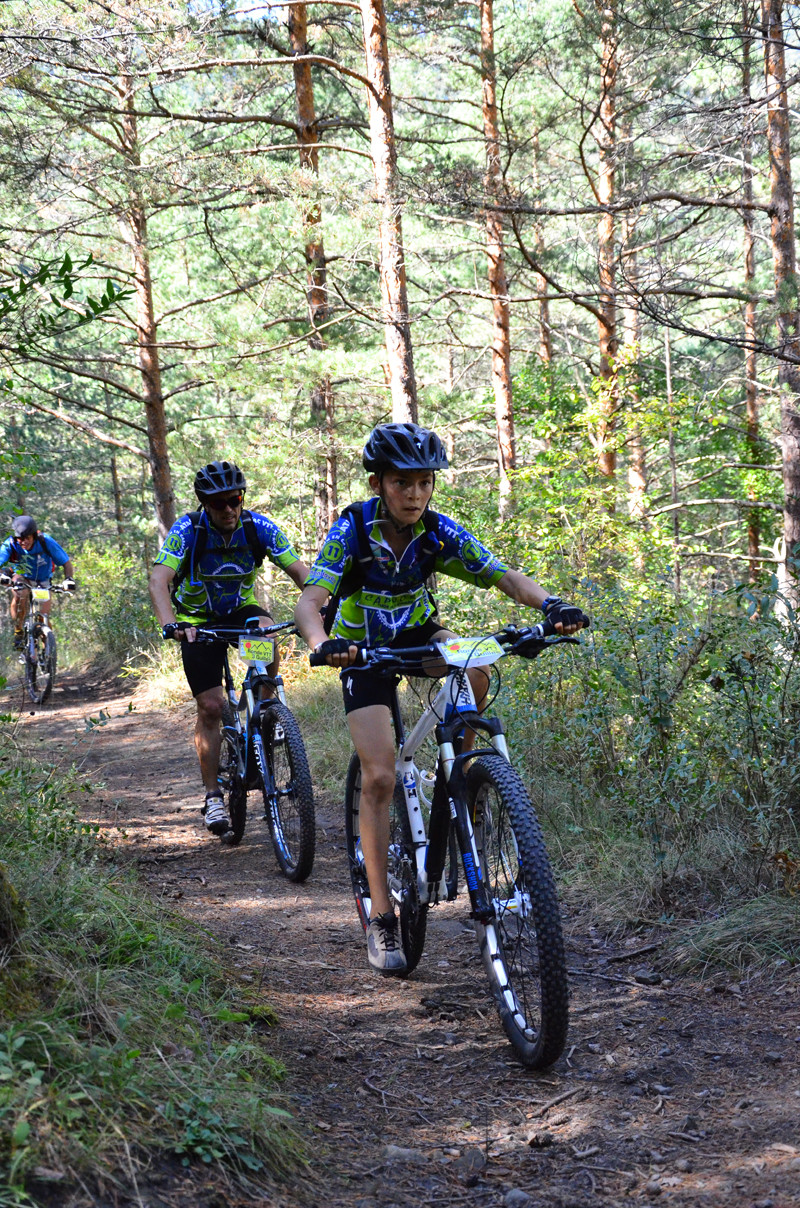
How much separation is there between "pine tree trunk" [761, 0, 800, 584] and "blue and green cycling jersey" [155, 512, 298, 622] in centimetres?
605

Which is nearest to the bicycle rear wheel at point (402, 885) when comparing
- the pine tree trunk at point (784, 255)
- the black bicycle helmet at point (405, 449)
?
the black bicycle helmet at point (405, 449)

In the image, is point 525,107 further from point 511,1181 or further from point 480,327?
point 511,1181

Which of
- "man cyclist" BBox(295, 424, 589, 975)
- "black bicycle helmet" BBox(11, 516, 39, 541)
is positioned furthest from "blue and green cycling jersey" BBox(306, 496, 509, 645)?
"black bicycle helmet" BBox(11, 516, 39, 541)

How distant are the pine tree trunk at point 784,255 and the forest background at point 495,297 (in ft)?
0.14

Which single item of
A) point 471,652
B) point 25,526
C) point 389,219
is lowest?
point 471,652

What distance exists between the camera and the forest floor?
257 centimetres

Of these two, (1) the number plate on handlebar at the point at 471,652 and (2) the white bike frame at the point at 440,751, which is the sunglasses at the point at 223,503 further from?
(1) the number plate on handlebar at the point at 471,652

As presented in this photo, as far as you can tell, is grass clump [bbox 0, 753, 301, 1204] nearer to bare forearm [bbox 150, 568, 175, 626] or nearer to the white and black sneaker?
bare forearm [bbox 150, 568, 175, 626]

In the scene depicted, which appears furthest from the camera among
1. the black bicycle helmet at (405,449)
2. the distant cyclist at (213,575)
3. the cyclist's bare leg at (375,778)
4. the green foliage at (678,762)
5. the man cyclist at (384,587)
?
the distant cyclist at (213,575)

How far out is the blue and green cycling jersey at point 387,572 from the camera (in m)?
3.92

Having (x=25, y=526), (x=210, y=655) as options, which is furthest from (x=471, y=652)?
(x=25, y=526)

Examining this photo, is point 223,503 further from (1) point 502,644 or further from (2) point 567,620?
(2) point 567,620

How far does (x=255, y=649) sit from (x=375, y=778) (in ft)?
6.89

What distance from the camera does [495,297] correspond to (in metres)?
12.0
